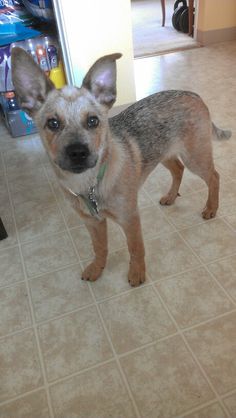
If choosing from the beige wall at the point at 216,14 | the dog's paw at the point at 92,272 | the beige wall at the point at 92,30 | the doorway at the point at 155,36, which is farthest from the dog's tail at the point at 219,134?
the beige wall at the point at 216,14

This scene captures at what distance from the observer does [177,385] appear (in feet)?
4.77

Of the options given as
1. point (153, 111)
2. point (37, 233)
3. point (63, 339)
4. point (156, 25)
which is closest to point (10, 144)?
point (37, 233)

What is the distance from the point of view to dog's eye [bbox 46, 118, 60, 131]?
1.43 metres

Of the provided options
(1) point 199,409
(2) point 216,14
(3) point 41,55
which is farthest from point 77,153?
(2) point 216,14

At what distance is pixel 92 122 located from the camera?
1465 mm

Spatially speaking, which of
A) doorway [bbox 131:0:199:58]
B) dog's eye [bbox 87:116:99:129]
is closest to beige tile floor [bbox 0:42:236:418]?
dog's eye [bbox 87:116:99:129]

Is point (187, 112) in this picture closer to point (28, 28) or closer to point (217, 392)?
point (217, 392)

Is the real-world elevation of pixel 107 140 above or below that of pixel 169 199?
above

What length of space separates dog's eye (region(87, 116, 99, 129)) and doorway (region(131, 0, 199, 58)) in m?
4.00

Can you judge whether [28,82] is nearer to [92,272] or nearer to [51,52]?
[92,272]

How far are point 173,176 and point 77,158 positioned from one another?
116 cm

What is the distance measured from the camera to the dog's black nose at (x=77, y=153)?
134 cm

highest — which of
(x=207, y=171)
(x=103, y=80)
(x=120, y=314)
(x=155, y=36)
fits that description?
(x=103, y=80)

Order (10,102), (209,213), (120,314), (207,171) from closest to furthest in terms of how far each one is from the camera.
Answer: (120,314), (207,171), (209,213), (10,102)
